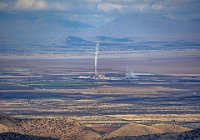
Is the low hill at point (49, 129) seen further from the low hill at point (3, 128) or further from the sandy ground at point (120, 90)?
the sandy ground at point (120, 90)

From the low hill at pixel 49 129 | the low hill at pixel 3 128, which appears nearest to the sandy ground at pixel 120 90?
the low hill at pixel 49 129

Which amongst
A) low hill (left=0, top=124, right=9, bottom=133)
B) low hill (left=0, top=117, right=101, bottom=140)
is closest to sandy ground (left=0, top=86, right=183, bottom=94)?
low hill (left=0, top=117, right=101, bottom=140)

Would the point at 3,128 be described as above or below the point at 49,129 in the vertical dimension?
above

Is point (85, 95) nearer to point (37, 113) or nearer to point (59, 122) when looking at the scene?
point (37, 113)

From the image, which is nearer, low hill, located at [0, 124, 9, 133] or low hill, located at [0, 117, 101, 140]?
low hill, located at [0, 124, 9, 133]

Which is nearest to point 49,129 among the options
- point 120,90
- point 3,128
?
point 3,128

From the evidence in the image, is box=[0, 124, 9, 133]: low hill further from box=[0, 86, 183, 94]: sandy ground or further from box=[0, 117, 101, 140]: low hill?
box=[0, 86, 183, 94]: sandy ground

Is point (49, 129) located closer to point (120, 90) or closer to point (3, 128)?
point (3, 128)

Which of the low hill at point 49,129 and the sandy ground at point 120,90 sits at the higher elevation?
the sandy ground at point 120,90

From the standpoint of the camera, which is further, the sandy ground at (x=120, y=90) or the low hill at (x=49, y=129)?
the sandy ground at (x=120, y=90)

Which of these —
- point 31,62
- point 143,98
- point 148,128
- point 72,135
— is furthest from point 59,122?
point 31,62

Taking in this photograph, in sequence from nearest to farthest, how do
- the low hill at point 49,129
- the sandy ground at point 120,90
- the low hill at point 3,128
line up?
the low hill at point 3,128, the low hill at point 49,129, the sandy ground at point 120,90
